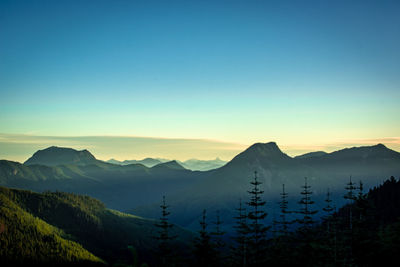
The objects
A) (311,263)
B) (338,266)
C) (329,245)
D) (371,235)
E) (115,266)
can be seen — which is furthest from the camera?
(371,235)

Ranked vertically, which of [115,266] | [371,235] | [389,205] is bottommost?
[389,205]

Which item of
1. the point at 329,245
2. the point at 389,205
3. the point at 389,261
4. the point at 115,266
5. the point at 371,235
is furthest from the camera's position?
the point at 389,205

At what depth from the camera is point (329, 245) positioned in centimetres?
4806

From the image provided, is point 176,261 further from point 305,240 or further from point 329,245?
point 329,245

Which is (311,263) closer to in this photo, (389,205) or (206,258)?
(206,258)

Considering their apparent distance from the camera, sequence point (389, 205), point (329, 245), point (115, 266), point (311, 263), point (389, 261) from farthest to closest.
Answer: point (389, 205), point (311, 263), point (389, 261), point (329, 245), point (115, 266)

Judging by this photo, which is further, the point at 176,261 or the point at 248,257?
the point at 176,261

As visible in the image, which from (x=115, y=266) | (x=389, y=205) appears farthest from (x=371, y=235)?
(x=389, y=205)

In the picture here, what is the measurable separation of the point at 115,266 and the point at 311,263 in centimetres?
4509

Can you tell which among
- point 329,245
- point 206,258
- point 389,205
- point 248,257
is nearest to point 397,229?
point 329,245

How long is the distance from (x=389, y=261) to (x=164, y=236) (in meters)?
39.2

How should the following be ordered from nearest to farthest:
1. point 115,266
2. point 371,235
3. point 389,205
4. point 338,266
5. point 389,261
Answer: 1. point 115,266
2. point 338,266
3. point 389,261
4. point 371,235
5. point 389,205

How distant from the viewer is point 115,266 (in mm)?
21562

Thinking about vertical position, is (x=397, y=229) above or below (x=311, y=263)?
above
